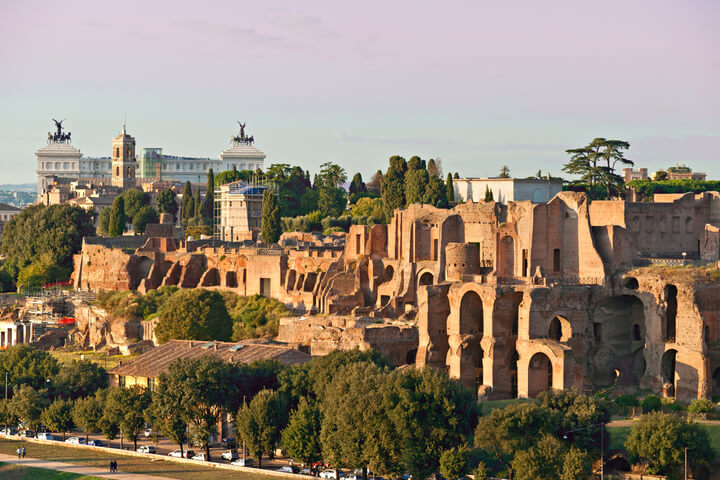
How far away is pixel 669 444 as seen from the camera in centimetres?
4594

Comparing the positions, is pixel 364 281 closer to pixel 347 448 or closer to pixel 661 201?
pixel 661 201

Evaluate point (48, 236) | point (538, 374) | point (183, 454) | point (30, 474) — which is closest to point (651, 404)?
point (538, 374)

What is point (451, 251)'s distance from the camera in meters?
65.2

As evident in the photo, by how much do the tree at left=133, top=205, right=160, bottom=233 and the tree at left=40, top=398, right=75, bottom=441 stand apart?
5854 centimetres

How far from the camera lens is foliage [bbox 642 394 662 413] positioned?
54.7 m

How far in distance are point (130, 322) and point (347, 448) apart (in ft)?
116

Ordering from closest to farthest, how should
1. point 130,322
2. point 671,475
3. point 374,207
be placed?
point 671,475 → point 130,322 → point 374,207

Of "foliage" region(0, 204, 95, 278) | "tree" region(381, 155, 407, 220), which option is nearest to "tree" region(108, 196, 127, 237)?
"foliage" region(0, 204, 95, 278)

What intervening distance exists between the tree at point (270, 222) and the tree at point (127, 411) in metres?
37.5

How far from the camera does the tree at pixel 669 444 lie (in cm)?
4606

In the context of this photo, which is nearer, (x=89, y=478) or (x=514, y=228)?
(x=89, y=478)

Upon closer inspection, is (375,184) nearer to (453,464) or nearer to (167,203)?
(167,203)

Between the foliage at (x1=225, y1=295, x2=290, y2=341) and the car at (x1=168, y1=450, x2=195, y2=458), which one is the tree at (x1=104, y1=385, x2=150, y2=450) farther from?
the foliage at (x1=225, y1=295, x2=290, y2=341)

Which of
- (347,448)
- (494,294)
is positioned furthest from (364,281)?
(347,448)
